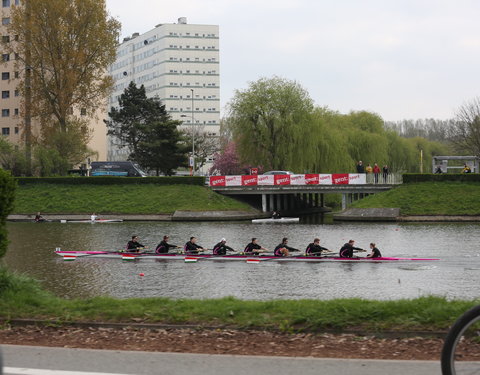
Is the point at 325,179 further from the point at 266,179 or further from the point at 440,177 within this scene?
the point at 440,177

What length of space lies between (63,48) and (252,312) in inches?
2522

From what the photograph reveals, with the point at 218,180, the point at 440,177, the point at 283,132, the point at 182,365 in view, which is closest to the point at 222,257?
the point at 182,365

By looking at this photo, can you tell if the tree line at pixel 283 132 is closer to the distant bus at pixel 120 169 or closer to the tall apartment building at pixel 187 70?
the distant bus at pixel 120 169

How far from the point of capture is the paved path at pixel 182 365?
6.57 meters

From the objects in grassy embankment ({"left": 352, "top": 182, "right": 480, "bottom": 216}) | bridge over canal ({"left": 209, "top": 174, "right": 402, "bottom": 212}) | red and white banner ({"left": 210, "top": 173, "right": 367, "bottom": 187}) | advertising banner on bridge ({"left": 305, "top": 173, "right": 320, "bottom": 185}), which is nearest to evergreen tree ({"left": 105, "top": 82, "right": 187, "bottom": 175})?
bridge over canal ({"left": 209, "top": 174, "right": 402, "bottom": 212})

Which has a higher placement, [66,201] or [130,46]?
[130,46]

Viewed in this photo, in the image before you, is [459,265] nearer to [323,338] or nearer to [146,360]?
[323,338]

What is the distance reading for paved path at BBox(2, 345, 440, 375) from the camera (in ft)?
21.6

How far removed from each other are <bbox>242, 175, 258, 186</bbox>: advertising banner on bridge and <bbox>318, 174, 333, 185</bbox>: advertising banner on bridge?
271 inches

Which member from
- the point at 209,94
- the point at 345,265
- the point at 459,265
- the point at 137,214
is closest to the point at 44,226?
the point at 137,214

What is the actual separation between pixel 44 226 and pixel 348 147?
128ft

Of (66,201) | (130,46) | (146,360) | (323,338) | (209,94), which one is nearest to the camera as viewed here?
(146,360)

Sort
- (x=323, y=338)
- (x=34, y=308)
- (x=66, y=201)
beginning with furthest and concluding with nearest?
(x=66, y=201), (x=34, y=308), (x=323, y=338)

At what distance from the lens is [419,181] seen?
192 feet
